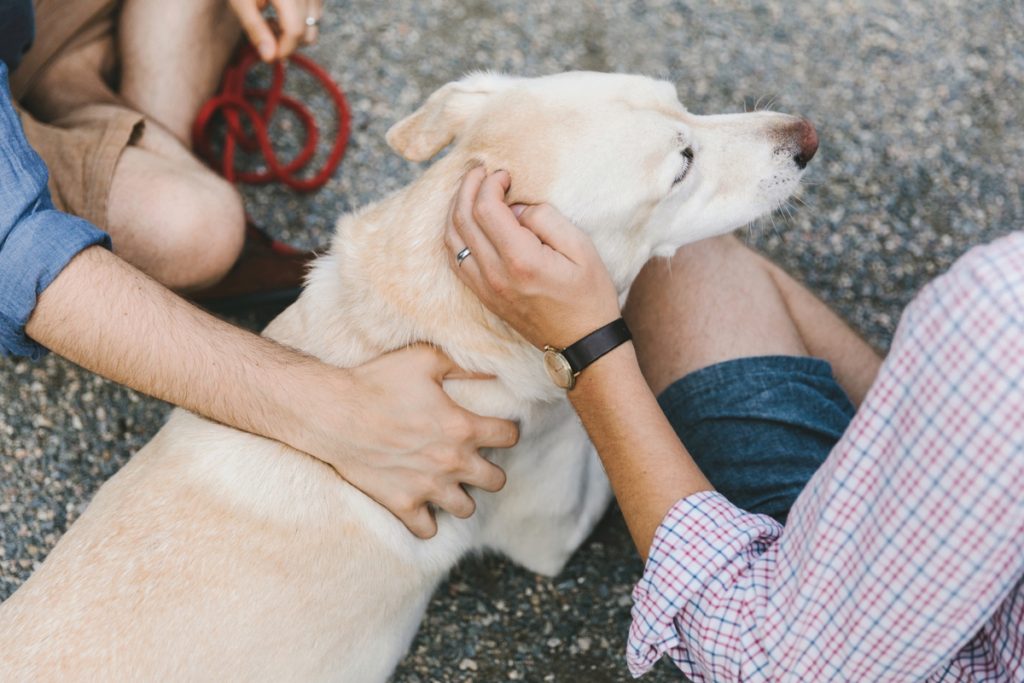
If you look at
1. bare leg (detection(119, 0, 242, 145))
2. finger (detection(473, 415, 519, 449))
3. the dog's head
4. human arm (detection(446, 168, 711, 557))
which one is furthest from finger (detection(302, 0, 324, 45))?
finger (detection(473, 415, 519, 449))

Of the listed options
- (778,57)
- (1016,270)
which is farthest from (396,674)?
(778,57)

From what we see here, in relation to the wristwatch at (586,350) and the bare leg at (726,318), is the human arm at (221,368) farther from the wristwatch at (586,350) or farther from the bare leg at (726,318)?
the bare leg at (726,318)

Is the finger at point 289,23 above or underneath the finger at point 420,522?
above

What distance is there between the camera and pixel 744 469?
6.02 ft

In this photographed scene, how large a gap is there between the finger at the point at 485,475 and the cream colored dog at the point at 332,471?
0.35 ft

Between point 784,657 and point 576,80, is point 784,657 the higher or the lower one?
the lower one

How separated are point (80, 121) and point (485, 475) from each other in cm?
144

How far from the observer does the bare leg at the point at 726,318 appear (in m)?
2.03

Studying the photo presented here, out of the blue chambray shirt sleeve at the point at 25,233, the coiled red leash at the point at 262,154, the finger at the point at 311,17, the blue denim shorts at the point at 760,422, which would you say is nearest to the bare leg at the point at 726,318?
the blue denim shorts at the point at 760,422

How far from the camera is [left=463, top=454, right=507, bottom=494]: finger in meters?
1.83

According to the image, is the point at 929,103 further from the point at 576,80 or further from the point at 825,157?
the point at 576,80

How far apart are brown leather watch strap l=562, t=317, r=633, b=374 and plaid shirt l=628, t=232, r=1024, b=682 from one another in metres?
0.30

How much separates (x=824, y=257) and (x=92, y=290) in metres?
2.18

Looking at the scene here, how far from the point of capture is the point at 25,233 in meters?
1.70
